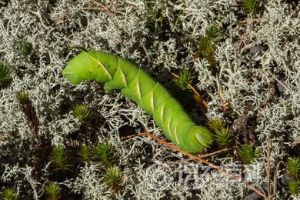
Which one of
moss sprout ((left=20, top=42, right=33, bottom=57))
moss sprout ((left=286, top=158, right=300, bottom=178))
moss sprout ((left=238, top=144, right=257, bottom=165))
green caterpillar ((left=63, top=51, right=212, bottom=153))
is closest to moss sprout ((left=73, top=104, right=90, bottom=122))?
green caterpillar ((left=63, top=51, right=212, bottom=153))

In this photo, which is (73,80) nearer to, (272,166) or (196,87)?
(196,87)

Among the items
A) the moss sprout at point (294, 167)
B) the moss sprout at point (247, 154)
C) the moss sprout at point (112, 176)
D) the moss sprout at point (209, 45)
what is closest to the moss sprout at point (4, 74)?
the moss sprout at point (112, 176)

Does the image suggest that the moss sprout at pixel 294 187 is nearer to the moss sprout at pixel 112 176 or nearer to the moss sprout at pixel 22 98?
the moss sprout at pixel 112 176

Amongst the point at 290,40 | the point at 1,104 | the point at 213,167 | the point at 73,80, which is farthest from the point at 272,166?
the point at 1,104

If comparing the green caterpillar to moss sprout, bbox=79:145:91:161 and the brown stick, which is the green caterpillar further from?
moss sprout, bbox=79:145:91:161

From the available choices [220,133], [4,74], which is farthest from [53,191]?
[220,133]

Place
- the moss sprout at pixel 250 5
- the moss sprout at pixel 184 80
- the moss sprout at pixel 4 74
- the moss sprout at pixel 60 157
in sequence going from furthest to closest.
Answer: the moss sprout at pixel 250 5
the moss sprout at pixel 184 80
the moss sprout at pixel 4 74
the moss sprout at pixel 60 157

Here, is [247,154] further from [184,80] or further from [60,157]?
[60,157]

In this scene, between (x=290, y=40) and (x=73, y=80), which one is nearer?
(x=73, y=80)
